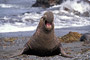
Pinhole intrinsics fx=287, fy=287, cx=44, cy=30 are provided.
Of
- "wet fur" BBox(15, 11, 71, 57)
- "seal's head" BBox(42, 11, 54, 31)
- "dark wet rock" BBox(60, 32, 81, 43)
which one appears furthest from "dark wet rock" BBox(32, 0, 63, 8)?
"seal's head" BBox(42, 11, 54, 31)

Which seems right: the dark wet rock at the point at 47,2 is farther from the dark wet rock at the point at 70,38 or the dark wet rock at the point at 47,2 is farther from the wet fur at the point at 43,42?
the wet fur at the point at 43,42

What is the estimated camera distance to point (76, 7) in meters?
32.4

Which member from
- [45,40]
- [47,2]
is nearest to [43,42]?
[45,40]

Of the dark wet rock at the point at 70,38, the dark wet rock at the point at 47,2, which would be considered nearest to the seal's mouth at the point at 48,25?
the dark wet rock at the point at 70,38

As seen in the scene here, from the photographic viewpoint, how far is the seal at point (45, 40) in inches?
277

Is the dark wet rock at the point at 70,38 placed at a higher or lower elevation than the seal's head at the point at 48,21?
lower

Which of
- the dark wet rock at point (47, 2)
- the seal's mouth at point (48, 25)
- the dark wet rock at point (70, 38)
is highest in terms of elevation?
the seal's mouth at point (48, 25)

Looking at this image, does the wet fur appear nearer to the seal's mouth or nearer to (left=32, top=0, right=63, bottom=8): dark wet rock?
the seal's mouth

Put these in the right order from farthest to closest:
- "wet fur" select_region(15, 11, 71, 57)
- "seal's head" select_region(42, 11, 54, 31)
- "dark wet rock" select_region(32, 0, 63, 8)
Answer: "dark wet rock" select_region(32, 0, 63, 8) < "wet fur" select_region(15, 11, 71, 57) < "seal's head" select_region(42, 11, 54, 31)

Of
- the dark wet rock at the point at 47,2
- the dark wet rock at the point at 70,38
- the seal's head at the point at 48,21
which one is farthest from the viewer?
the dark wet rock at the point at 47,2

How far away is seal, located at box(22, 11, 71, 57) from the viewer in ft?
23.0

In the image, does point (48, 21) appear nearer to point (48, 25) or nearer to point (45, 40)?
point (48, 25)

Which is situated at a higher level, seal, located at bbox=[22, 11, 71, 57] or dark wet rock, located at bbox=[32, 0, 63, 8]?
seal, located at bbox=[22, 11, 71, 57]

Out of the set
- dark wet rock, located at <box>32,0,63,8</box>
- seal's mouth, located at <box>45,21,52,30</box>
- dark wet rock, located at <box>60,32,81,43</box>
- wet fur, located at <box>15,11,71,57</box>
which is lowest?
dark wet rock, located at <box>32,0,63,8</box>
